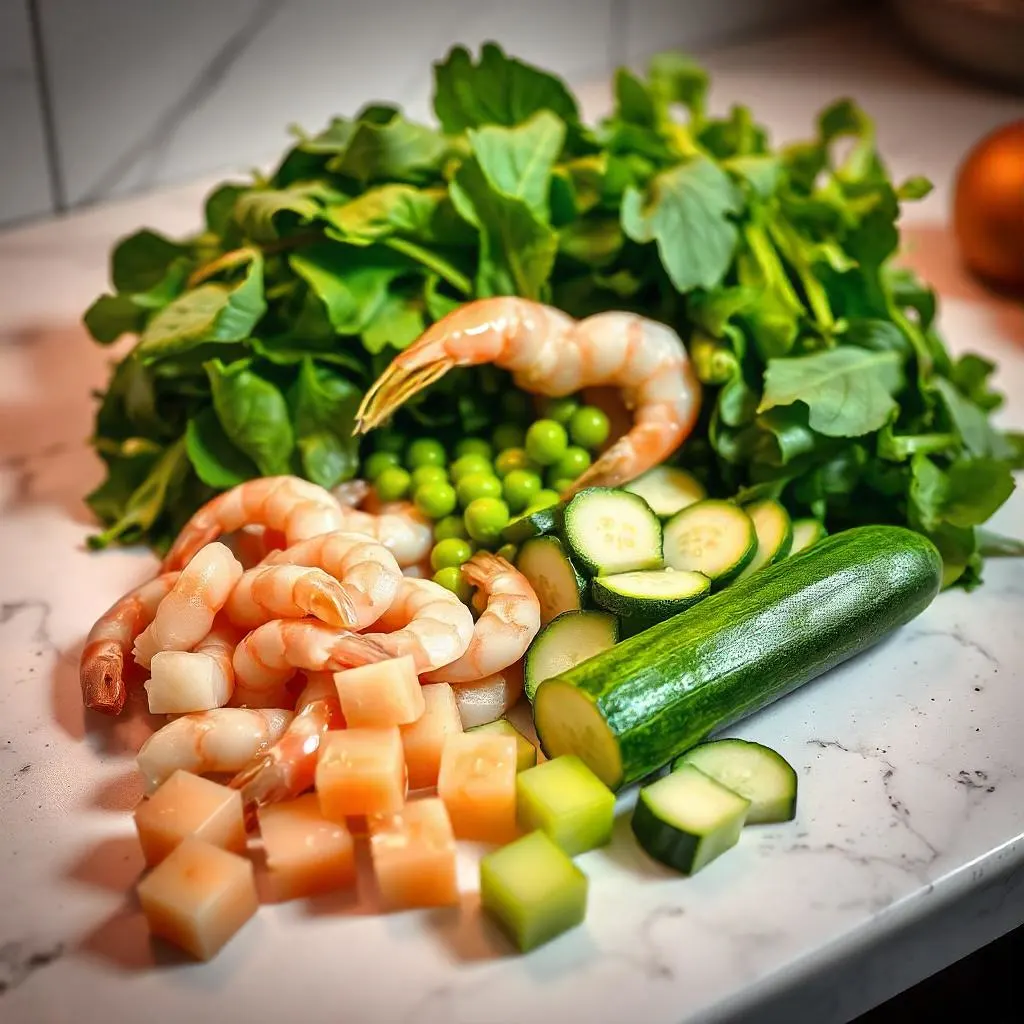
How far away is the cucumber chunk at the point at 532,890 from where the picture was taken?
1016 mm

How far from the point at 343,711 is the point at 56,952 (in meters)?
0.29

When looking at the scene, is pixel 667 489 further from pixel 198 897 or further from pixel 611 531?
pixel 198 897

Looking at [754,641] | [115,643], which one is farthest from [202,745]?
[754,641]

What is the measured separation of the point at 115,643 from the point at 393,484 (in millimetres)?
361

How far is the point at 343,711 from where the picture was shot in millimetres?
1146

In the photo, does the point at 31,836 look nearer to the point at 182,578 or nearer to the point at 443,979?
the point at 182,578

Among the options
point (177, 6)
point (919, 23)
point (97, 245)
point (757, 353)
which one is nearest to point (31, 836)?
point (757, 353)

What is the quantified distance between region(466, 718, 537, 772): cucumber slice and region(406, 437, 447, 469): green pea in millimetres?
387

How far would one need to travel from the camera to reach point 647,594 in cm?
127

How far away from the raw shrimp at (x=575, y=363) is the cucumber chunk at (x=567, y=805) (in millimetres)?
410

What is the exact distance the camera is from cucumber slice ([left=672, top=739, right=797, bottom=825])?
1.14 m

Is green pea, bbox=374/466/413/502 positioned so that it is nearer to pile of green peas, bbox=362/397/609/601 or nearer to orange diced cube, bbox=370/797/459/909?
pile of green peas, bbox=362/397/609/601

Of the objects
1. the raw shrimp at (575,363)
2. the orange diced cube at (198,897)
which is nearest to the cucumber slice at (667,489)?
the raw shrimp at (575,363)

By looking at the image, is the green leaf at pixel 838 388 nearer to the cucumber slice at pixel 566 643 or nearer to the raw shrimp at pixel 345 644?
the cucumber slice at pixel 566 643
